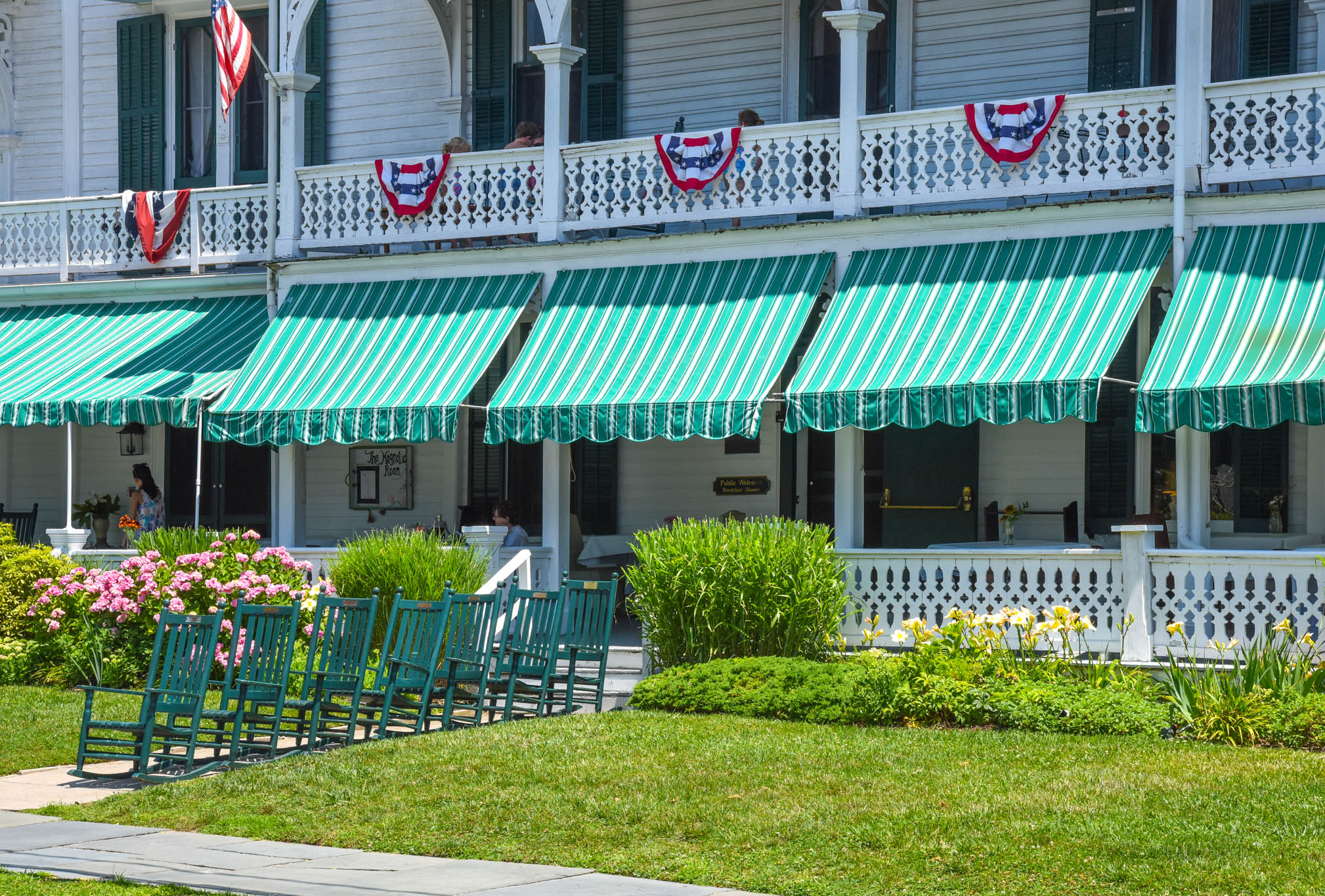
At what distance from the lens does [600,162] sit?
1806 centimetres

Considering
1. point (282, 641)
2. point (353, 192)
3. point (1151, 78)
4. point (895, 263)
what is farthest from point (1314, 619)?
point (353, 192)

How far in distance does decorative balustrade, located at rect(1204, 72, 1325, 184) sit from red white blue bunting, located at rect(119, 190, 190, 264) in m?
11.7

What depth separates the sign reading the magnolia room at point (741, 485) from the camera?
20062 millimetres

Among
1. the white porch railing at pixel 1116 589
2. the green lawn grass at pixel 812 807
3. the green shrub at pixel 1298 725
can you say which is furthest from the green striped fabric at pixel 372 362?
the green shrub at pixel 1298 725

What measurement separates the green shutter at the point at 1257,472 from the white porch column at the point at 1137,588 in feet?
10.3

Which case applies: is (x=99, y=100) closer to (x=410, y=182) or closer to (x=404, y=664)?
(x=410, y=182)

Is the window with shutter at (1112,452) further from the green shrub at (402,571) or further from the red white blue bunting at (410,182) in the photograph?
the red white blue bunting at (410,182)

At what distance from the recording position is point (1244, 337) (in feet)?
47.0

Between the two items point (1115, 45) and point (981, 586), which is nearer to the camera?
point (981, 586)

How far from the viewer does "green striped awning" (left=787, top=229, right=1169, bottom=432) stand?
14.7 m

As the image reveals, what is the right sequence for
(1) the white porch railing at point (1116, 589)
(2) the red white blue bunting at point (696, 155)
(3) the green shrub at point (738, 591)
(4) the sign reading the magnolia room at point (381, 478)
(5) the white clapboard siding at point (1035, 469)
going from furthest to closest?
(4) the sign reading the magnolia room at point (381, 478) < (5) the white clapboard siding at point (1035, 469) < (2) the red white blue bunting at point (696, 155) < (3) the green shrub at point (738, 591) < (1) the white porch railing at point (1116, 589)

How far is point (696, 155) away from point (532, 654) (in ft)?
20.0

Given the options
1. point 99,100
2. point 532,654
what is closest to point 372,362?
point 532,654

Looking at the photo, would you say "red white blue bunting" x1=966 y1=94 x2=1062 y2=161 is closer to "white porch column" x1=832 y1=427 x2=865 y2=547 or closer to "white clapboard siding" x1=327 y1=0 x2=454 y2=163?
"white porch column" x1=832 y1=427 x2=865 y2=547
